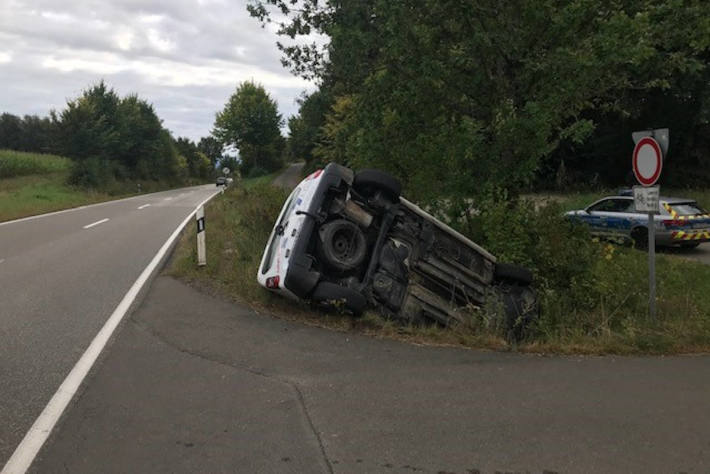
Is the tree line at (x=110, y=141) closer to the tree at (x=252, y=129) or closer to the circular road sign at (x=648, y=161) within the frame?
the tree at (x=252, y=129)

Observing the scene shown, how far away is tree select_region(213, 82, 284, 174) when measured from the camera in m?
80.9

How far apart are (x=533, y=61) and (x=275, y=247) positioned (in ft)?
13.9

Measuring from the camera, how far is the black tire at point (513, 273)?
7.25 metres

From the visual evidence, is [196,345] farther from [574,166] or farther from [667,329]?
[574,166]

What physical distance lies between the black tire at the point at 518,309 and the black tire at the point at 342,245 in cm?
179

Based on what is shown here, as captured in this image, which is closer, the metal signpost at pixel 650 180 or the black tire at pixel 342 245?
the black tire at pixel 342 245

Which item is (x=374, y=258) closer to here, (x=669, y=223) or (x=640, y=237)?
(x=669, y=223)

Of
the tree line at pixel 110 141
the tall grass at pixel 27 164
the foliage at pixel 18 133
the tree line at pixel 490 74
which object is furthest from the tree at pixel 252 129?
the tree line at pixel 490 74

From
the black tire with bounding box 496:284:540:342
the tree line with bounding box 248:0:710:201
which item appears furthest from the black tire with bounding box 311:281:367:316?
the tree line with bounding box 248:0:710:201

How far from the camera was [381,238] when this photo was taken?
21.5ft

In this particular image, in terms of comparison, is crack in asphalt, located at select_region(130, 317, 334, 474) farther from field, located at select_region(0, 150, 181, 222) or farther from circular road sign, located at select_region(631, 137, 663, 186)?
field, located at select_region(0, 150, 181, 222)

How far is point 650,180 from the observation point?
6.82 meters

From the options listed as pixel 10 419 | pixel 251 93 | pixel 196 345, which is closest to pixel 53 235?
pixel 196 345

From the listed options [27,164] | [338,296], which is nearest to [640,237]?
[338,296]
